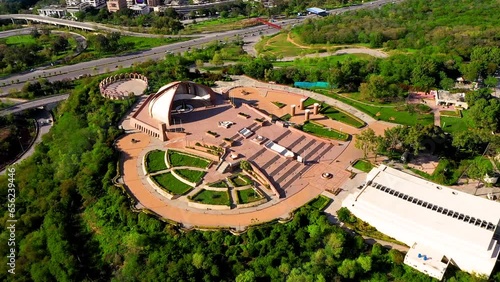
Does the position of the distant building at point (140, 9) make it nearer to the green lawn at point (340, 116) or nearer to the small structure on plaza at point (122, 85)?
the small structure on plaza at point (122, 85)

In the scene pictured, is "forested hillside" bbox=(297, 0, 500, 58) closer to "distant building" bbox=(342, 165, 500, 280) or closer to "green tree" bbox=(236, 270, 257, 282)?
"distant building" bbox=(342, 165, 500, 280)

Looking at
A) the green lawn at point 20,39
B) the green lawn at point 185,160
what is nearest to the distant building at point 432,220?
the green lawn at point 185,160

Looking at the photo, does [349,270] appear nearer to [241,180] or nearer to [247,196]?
[247,196]

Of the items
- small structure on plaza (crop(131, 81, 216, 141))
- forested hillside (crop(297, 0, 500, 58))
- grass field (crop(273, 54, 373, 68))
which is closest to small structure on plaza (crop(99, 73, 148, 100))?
small structure on plaza (crop(131, 81, 216, 141))

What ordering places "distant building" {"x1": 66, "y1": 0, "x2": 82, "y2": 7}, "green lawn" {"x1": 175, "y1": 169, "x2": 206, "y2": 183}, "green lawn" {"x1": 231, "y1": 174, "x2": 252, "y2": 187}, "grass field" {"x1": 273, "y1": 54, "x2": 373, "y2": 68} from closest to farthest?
"green lawn" {"x1": 231, "y1": 174, "x2": 252, "y2": 187}, "green lawn" {"x1": 175, "y1": 169, "x2": 206, "y2": 183}, "grass field" {"x1": 273, "y1": 54, "x2": 373, "y2": 68}, "distant building" {"x1": 66, "y1": 0, "x2": 82, "y2": 7}

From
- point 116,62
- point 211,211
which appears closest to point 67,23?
point 116,62

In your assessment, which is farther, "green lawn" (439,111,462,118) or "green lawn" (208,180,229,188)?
"green lawn" (439,111,462,118)
